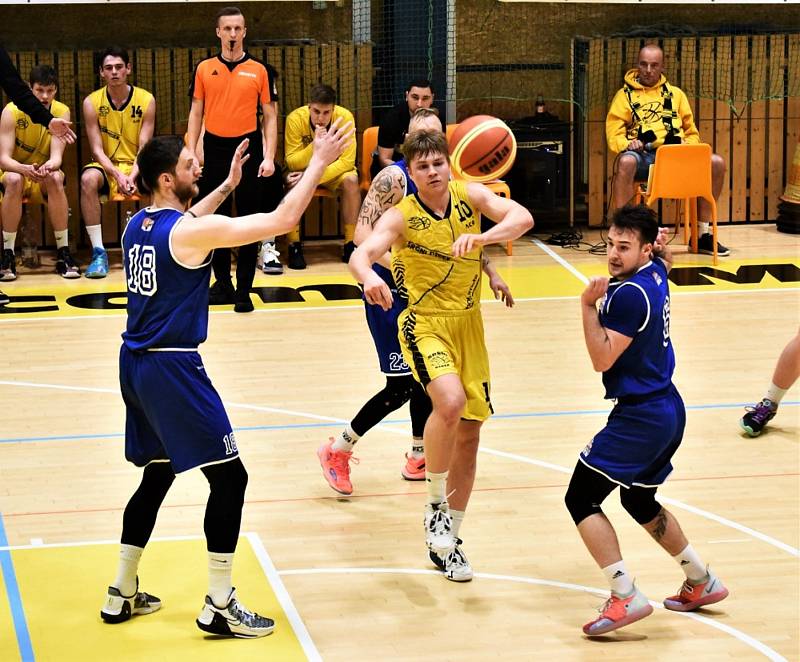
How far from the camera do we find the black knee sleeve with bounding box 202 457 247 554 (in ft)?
17.6

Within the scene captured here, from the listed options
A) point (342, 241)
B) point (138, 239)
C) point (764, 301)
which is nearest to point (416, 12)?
point (342, 241)

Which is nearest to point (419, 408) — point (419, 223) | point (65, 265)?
point (419, 223)

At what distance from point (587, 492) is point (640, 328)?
2.23 feet

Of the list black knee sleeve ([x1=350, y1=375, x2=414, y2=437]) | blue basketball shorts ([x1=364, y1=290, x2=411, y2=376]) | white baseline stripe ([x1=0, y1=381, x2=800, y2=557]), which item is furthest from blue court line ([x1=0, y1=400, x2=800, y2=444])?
blue basketball shorts ([x1=364, y1=290, x2=411, y2=376])

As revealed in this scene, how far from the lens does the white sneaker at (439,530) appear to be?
6.11 m

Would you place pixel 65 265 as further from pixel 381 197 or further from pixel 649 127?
pixel 381 197

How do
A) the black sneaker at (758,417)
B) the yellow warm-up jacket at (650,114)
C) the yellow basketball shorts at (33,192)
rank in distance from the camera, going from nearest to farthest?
the black sneaker at (758,417), the yellow basketball shorts at (33,192), the yellow warm-up jacket at (650,114)

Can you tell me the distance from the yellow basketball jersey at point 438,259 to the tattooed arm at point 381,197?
0.42 m

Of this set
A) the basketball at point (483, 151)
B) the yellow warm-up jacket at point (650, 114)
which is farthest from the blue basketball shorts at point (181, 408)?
the yellow warm-up jacket at point (650, 114)

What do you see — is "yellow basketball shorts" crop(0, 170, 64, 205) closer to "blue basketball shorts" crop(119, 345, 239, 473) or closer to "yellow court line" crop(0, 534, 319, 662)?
"yellow court line" crop(0, 534, 319, 662)

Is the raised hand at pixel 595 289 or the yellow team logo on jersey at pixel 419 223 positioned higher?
the yellow team logo on jersey at pixel 419 223

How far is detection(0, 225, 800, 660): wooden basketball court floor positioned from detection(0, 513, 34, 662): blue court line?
0.01m

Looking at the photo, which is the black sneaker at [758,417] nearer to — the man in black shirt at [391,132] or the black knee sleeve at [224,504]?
the black knee sleeve at [224,504]

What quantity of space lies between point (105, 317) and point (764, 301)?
552 centimetres
